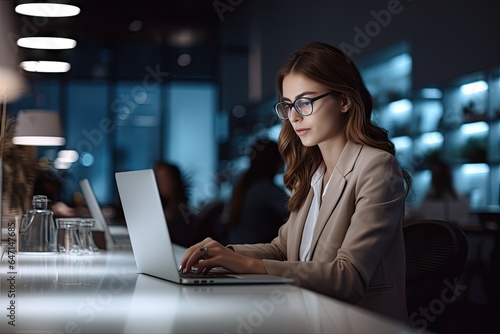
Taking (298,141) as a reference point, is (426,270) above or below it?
below

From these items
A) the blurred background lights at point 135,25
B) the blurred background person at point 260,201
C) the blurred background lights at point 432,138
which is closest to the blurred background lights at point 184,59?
the blurred background lights at point 135,25

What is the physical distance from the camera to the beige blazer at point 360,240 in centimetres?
186

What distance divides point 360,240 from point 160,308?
684 millimetres

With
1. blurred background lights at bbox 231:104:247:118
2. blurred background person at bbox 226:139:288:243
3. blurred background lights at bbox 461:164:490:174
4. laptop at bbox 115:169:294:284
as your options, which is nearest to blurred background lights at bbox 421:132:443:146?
blurred background lights at bbox 461:164:490:174

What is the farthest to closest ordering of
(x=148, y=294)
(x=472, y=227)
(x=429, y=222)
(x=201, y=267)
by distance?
1. (x=472, y=227)
2. (x=429, y=222)
3. (x=201, y=267)
4. (x=148, y=294)

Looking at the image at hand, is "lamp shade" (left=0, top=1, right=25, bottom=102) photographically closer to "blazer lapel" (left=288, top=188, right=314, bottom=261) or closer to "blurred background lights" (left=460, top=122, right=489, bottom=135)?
"blurred background lights" (left=460, top=122, right=489, bottom=135)

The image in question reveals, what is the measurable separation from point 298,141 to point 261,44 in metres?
8.91

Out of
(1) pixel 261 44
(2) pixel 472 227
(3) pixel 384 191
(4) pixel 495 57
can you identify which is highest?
(1) pixel 261 44

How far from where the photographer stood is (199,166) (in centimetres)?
1167

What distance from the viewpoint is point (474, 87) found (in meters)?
6.45

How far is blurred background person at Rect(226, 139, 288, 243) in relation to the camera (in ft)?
15.9

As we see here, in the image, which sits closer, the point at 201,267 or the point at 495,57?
the point at 201,267

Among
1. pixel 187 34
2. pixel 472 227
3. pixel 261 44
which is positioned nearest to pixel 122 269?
pixel 472 227

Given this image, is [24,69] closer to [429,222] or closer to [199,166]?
[199,166]
